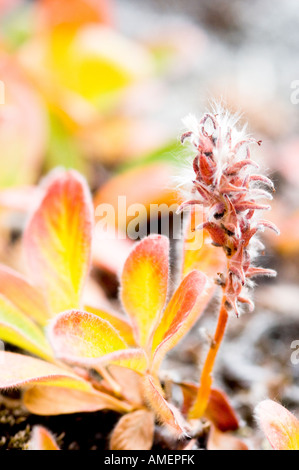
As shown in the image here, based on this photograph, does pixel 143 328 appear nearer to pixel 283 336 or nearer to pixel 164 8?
pixel 283 336

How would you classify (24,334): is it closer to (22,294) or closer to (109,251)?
(22,294)

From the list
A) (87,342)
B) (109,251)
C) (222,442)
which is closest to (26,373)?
(87,342)

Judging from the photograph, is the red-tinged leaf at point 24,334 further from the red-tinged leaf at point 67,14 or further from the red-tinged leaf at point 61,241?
the red-tinged leaf at point 67,14

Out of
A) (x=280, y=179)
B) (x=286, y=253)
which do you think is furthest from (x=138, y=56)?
(x=286, y=253)

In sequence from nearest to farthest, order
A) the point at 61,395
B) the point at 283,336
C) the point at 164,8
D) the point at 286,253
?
the point at 61,395, the point at 283,336, the point at 286,253, the point at 164,8

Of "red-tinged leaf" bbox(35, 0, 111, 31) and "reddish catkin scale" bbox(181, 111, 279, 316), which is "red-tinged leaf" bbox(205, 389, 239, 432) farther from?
"red-tinged leaf" bbox(35, 0, 111, 31)

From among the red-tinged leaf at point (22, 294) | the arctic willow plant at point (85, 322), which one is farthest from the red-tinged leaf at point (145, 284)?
the red-tinged leaf at point (22, 294)
